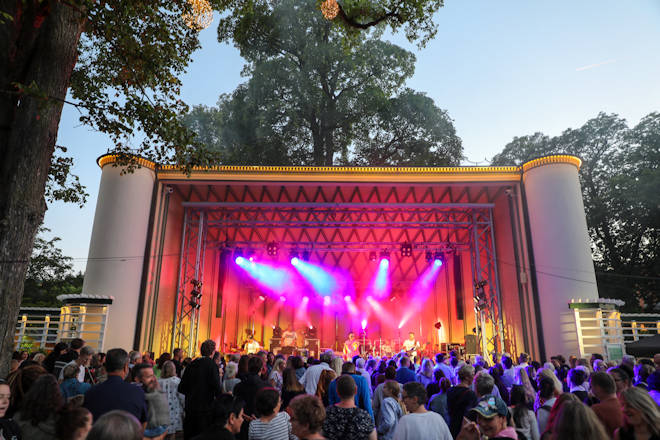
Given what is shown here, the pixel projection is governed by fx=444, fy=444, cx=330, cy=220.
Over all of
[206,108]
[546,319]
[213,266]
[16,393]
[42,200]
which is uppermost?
[206,108]

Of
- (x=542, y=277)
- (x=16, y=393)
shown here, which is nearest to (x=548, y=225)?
(x=542, y=277)

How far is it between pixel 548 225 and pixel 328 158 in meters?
16.9

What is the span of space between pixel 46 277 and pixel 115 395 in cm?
3067

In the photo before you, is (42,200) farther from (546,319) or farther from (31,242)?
(546,319)

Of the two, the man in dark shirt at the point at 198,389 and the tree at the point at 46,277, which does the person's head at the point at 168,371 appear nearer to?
the man in dark shirt at the point at 198,389

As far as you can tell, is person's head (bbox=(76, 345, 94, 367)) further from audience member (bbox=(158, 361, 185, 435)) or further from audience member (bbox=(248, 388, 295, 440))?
audience member (bbox=(248, 388, 295, 440))

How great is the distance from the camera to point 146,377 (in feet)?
15.4

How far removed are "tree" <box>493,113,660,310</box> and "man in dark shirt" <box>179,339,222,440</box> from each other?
22203 millimetres

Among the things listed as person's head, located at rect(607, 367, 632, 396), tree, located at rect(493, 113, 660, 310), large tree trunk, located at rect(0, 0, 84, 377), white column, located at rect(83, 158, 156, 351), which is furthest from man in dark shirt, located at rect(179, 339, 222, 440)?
tree, located at rect(493, 113, 660, 310)

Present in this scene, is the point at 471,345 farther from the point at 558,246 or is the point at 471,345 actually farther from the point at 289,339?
the point at 289,339

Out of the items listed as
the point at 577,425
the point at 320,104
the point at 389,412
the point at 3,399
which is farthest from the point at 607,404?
the point at 320,104

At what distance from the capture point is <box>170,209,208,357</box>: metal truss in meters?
17.0

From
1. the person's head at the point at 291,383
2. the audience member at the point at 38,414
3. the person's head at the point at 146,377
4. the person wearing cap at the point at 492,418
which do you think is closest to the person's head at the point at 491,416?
the person wearing cap at the point at 492,418

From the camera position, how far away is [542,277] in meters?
14.6
